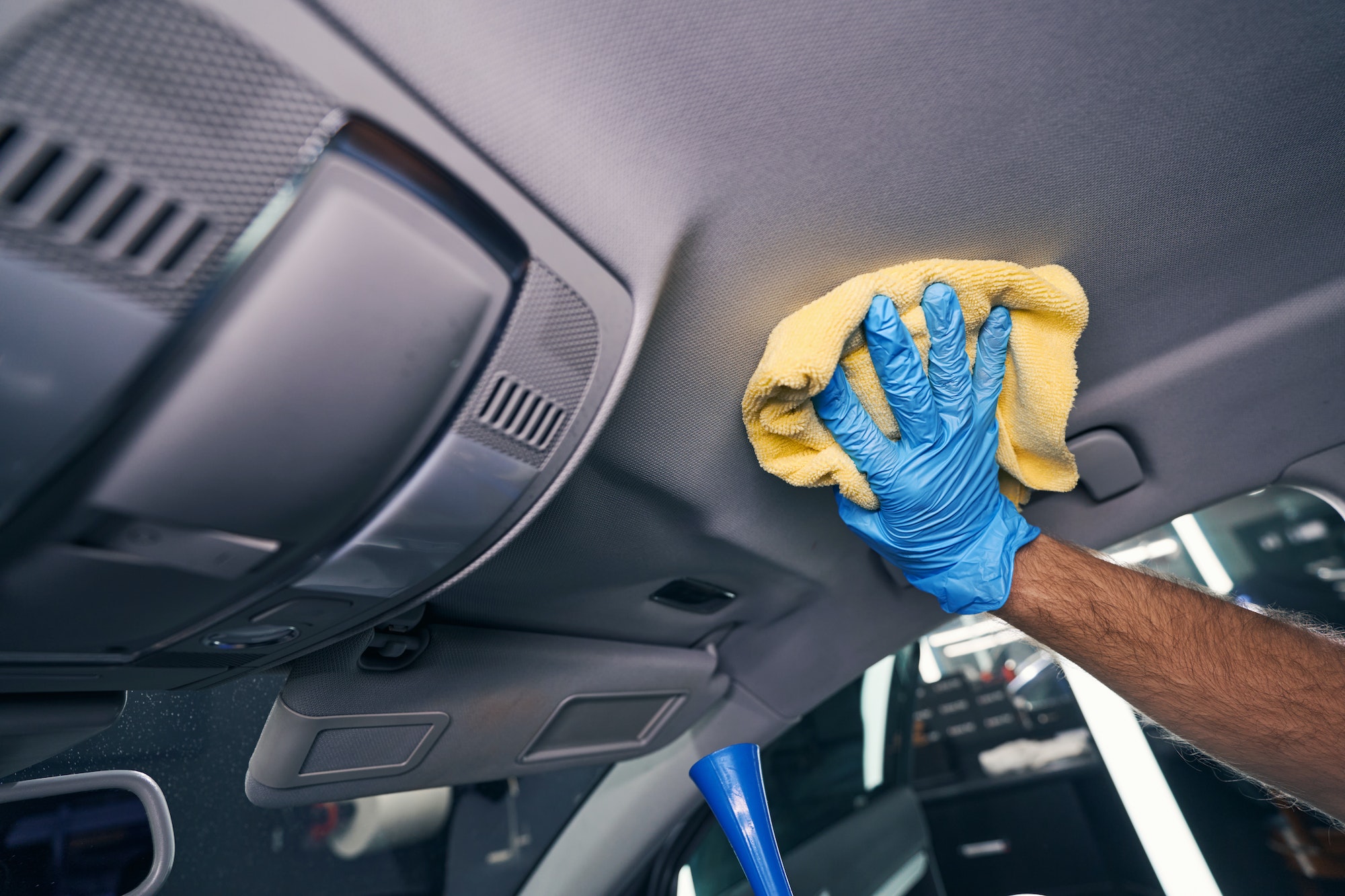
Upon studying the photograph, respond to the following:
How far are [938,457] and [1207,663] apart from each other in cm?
48

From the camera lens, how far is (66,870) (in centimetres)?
109

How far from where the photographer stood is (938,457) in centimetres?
92

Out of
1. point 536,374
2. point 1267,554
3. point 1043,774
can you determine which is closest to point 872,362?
point 536,374

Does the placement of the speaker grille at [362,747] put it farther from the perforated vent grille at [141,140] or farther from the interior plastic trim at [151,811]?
the perforated vent grille at [141,140]

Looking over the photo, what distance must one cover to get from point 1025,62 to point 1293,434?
92 centimetres

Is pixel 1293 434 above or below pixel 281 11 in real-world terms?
below

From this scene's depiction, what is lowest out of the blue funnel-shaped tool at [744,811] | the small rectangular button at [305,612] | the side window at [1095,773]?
the side window at [1095,773]

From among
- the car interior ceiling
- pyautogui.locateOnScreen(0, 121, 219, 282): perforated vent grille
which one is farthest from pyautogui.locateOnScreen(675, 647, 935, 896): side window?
pyautogui.locateOnScreen(0, 121, 219, 282): perforated vent grille

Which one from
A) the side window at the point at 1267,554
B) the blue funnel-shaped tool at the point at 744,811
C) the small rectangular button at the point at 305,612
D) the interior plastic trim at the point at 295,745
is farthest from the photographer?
the side window at the point at 1267,554

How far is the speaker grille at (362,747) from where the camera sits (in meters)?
1.00

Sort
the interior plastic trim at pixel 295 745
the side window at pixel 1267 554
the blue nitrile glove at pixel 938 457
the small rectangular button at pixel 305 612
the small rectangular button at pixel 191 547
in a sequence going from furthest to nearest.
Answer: the side window at pixel 1267 554 → the interior plastic trim at pixel 295 745 → the blue nitrile glove at pixel 938 457 → the small rectangular button at pixel 305 612 → the small rectangular button at pixel 191 547

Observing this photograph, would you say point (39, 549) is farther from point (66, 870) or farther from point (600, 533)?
point (66, 870)

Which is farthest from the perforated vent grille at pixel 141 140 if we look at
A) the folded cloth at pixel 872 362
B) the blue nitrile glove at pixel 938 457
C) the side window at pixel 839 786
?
the side window at pixel 839 786

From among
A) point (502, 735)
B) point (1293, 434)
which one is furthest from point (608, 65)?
point (1293, 434)
